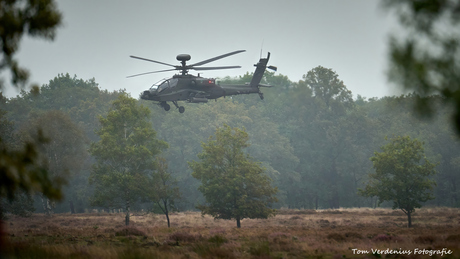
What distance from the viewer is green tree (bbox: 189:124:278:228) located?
31594 mm

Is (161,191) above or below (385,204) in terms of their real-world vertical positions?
above

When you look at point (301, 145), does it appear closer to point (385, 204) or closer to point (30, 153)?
point (385, 204)

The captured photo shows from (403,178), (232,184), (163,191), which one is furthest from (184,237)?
(403,178)

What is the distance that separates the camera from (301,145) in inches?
2862

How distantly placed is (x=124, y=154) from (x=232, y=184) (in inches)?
405

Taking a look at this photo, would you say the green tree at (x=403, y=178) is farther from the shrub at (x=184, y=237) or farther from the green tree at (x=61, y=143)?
the green tree at (x=61, y=143)

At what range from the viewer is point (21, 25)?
25.3 ft

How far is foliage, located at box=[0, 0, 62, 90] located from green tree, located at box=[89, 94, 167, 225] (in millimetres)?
26410

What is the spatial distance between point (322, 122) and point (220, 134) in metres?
41.2

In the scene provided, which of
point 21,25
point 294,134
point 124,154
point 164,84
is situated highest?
point 164,84

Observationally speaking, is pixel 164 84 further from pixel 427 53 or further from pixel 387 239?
pixel 427 53

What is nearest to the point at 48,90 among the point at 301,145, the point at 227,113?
the point at 227,113

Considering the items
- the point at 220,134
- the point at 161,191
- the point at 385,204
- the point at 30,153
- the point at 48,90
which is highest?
the point at 48,90

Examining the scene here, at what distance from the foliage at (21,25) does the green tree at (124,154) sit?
2641 cm
